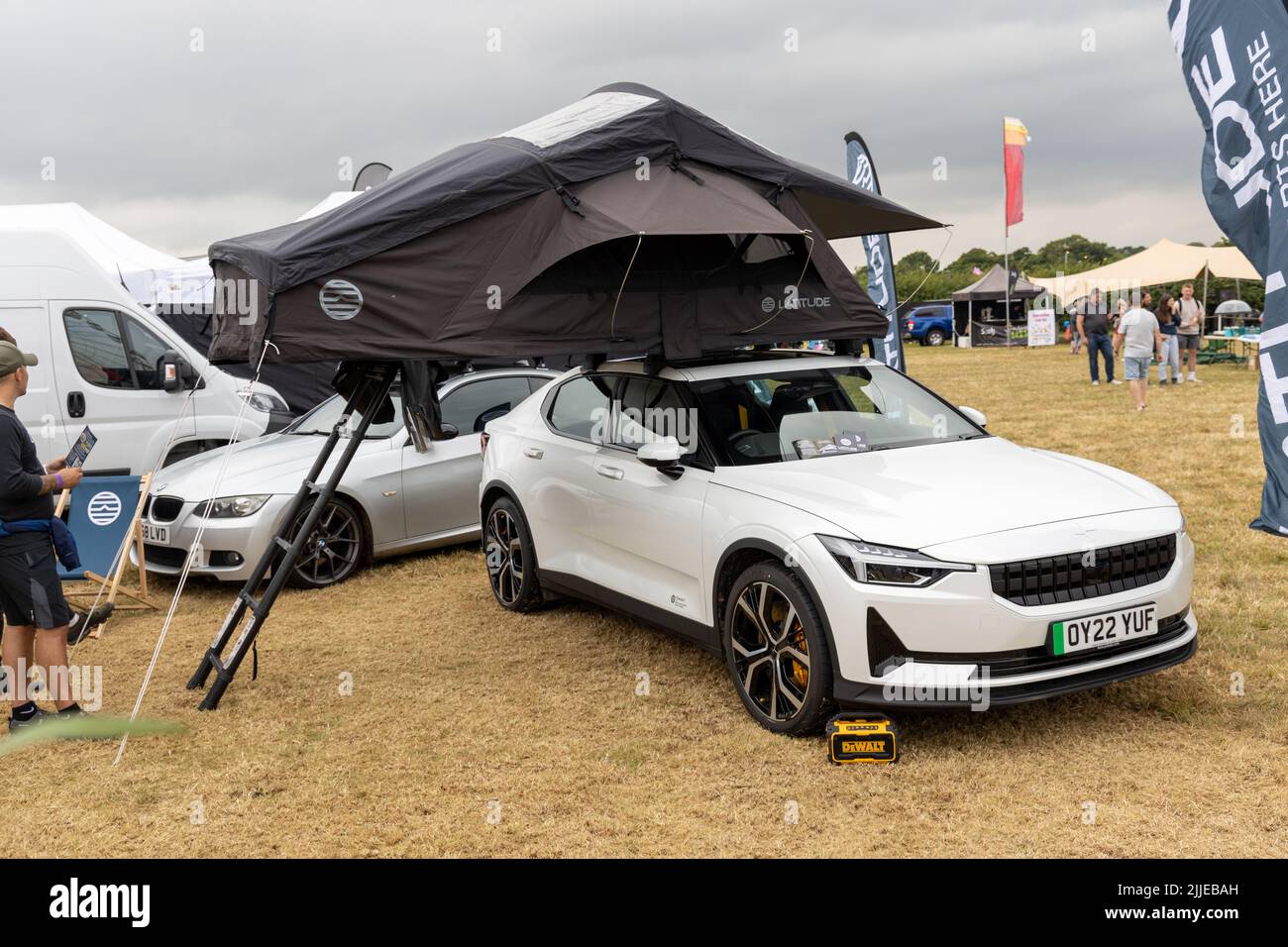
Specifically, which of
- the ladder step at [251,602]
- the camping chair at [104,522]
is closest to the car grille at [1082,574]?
the ladder step at [251,602]

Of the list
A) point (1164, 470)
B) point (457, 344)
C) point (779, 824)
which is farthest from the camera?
point (1164, 470)

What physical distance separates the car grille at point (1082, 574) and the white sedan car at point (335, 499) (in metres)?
5.40

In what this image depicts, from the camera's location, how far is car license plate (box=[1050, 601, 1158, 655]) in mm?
4598

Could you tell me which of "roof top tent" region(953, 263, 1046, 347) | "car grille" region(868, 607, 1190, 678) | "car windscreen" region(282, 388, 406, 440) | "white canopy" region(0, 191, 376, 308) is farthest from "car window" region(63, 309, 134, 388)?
"roof top tent" region(953, 263, 1046, 347)

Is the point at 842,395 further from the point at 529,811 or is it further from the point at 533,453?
the point at 529,811

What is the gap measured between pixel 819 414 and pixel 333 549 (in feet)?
14.3

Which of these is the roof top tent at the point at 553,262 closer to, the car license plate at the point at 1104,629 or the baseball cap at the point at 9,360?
the baseball cap at the point at 9,360

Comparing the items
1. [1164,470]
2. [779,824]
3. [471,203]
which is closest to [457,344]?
[471,203]

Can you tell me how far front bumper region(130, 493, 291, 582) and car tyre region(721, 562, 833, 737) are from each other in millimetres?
4281

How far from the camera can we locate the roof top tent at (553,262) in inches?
214

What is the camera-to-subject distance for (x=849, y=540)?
15.5 ft

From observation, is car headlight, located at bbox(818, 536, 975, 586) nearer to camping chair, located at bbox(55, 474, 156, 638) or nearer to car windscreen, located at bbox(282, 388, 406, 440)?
car windscreen, located at bbox(282, 388, 406, 440)

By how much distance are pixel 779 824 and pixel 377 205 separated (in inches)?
136

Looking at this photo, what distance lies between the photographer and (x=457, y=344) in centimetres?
546
